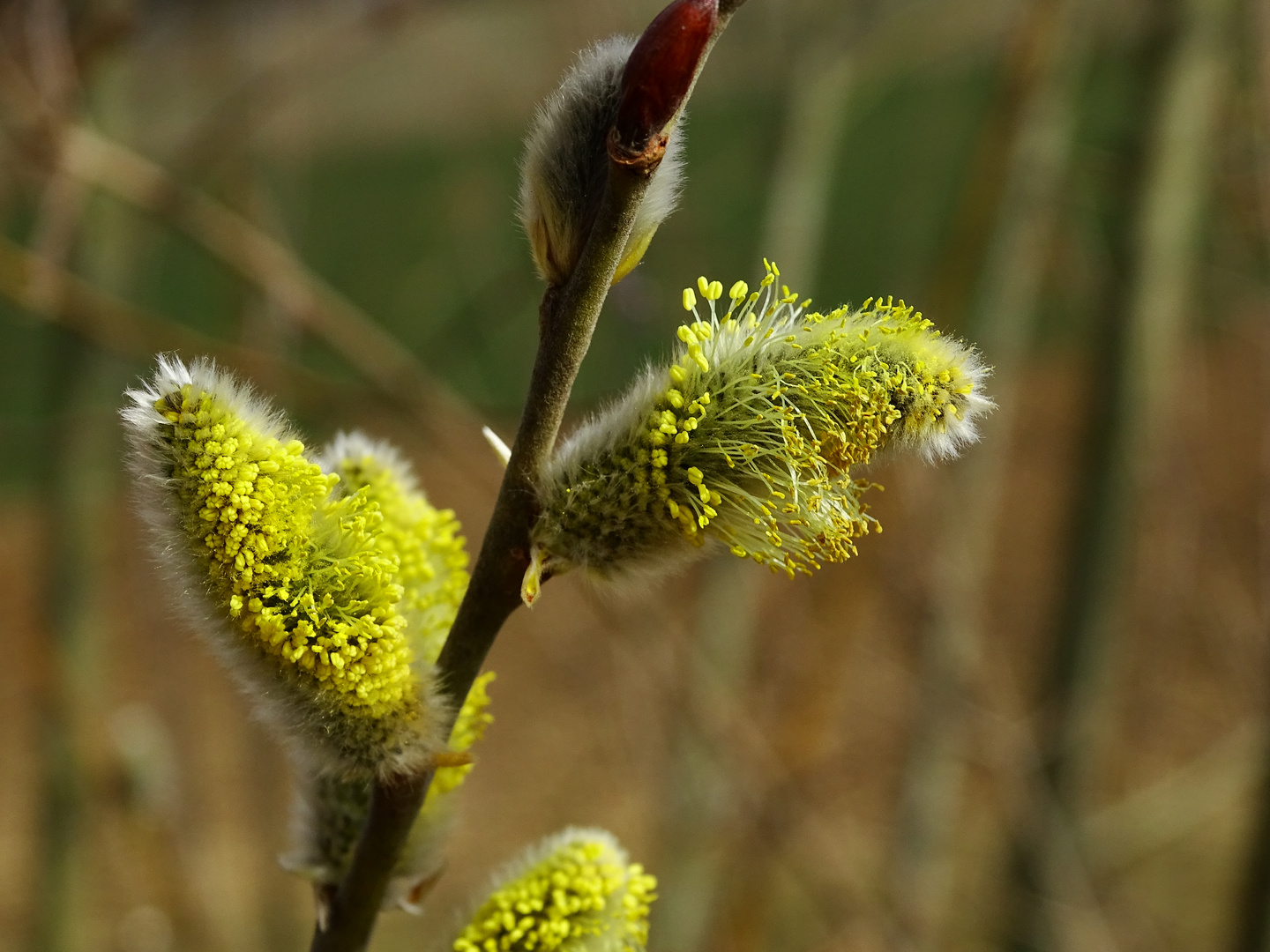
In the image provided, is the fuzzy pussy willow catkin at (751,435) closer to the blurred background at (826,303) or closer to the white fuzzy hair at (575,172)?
the white fuzzy hair at (575,172)

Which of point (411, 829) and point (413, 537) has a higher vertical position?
point (413, 537)

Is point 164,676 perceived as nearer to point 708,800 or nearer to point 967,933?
point 708,800

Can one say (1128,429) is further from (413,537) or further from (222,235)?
(413,537)

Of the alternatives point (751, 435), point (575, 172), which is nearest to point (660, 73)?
point (575, 172)

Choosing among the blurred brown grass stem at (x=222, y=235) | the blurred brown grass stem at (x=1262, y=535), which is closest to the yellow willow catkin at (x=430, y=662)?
the blurred brown grass stem at (x=222, y=235)

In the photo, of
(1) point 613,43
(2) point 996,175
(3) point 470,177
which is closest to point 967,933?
(2) point 996,175
